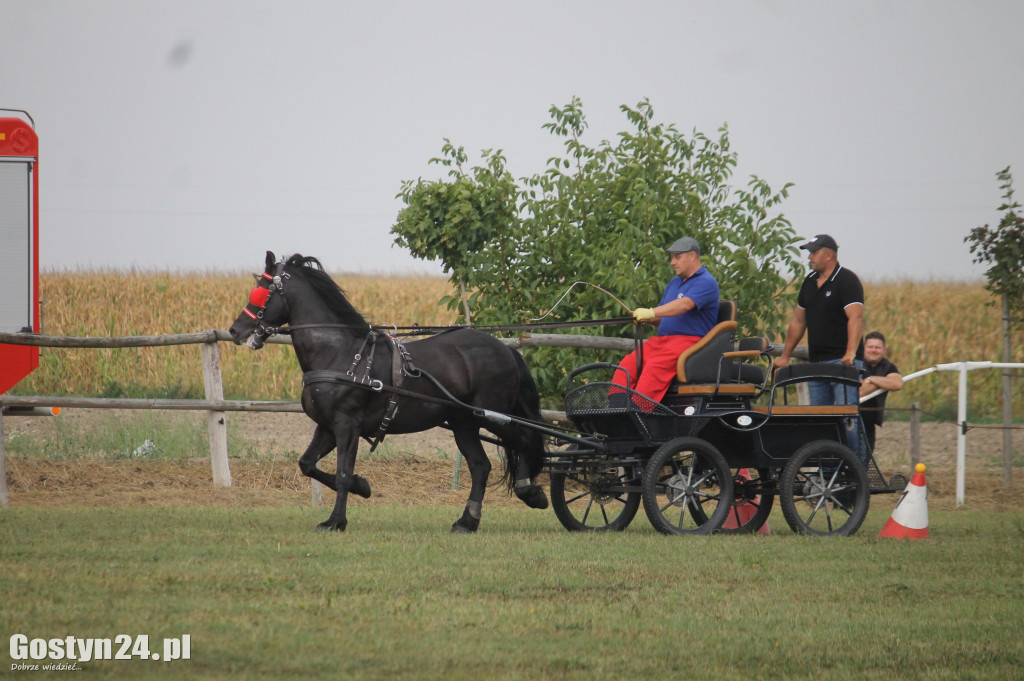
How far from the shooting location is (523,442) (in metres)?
8.59

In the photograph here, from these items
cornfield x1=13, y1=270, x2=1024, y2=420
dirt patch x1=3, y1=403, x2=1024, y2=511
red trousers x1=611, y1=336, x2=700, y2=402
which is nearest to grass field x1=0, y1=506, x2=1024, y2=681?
red trousers x1=611, y1=336, x2=700, y2=402

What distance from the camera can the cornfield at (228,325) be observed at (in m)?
18.0

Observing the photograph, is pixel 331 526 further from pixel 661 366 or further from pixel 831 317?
pixel 831 317

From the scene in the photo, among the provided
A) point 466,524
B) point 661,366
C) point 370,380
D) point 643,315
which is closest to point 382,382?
point 370,380

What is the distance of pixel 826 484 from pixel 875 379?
1158mm

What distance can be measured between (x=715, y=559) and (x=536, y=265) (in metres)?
5.70

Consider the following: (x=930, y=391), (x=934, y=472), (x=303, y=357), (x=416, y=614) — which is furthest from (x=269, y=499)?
(x=930, y=391)

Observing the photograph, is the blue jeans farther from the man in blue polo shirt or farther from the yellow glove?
the yellow glove

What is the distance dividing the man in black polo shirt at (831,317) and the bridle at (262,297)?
158 inches

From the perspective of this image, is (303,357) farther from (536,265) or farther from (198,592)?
(536,265)

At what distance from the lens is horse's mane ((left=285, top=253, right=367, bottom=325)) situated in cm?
819

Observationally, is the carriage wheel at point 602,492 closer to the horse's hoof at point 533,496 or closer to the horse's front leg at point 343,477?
the horse's hoof at point 533,496

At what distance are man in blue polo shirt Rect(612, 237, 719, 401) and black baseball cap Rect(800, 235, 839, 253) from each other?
1004 millimetres

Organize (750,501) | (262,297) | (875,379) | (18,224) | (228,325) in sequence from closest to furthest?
(262,297) < (750,501) < (875,379) < (18,224) < (228,325)
